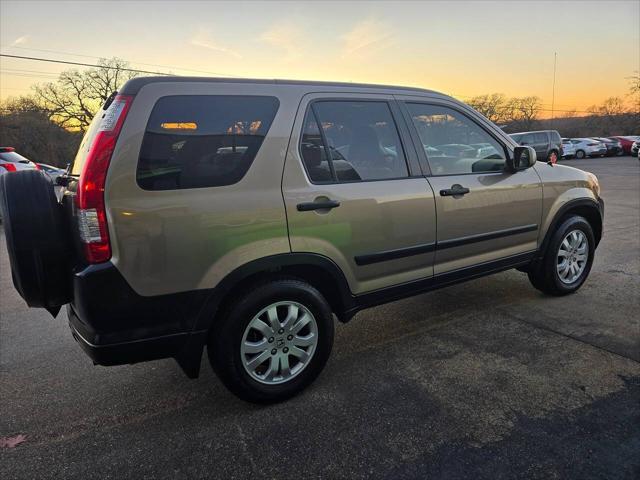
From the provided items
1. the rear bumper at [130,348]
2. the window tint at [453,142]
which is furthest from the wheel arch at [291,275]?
the window tint at [453,142]

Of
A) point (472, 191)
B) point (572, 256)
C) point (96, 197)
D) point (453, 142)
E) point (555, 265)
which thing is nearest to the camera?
point (96, 197)

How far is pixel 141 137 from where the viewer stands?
7.31 feet

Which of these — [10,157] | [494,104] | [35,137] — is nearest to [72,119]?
[35,137]

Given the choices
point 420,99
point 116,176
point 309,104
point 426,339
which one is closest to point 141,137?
point 116,176

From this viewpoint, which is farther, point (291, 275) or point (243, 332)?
point (291, 275)

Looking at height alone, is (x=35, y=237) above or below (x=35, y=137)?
below

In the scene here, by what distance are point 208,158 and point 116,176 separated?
1.53 feet

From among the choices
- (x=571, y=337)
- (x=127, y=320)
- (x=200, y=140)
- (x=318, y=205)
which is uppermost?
(x=200, y=140)

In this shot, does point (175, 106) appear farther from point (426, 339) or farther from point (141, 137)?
point (426, 339)

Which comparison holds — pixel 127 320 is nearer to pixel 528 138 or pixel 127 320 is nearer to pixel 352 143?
pixel 352 143

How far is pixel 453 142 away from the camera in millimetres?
3537

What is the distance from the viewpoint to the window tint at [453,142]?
332cm

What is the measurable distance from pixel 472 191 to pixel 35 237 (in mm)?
2888

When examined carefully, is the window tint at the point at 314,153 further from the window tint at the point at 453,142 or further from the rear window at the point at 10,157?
the rear window at the point at 10,157
